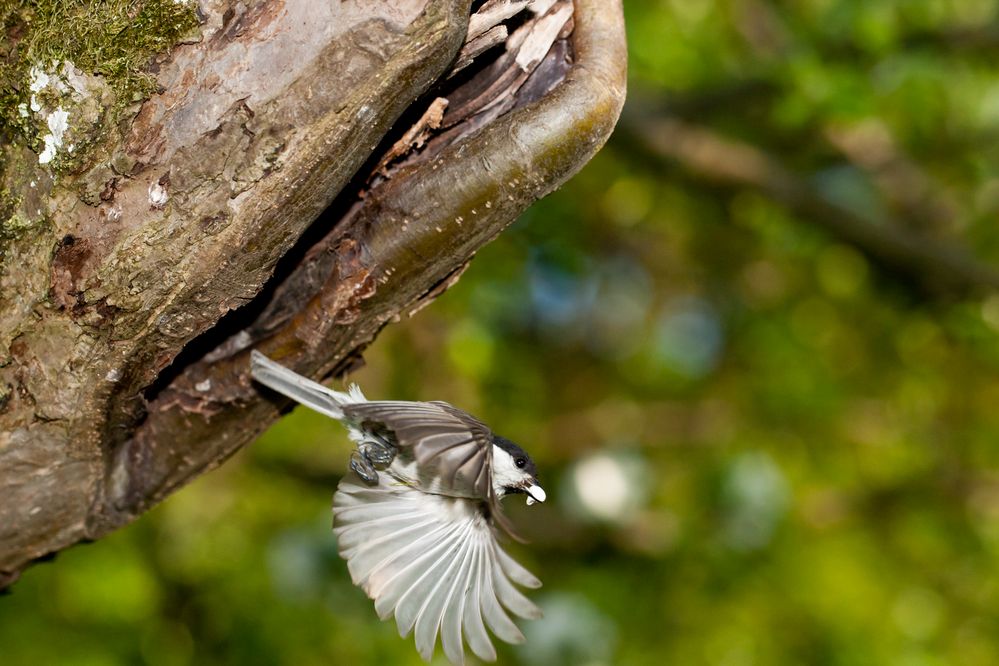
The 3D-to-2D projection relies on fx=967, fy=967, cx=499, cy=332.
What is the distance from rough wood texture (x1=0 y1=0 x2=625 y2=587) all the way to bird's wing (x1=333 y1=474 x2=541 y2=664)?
Answer: 1.31 feet

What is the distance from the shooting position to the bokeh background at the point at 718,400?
3719 millimetres

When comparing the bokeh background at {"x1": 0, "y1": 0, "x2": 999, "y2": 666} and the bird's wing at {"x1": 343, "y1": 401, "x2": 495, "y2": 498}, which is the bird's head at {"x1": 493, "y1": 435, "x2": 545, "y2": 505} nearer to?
the bird's wing at {"x1": 343, "y1": 401, "x2": 495, "y2": 498}

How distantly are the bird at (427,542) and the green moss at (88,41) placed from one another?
2.46ft

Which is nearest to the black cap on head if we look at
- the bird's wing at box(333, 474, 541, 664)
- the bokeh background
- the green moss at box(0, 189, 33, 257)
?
the bird's wing at box(333, 474, 541, 664)

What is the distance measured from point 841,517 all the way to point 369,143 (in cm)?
408

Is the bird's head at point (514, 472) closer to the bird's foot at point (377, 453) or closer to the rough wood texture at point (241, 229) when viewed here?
the bird's foot at point (377, 453)

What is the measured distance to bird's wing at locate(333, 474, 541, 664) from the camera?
2.21 m

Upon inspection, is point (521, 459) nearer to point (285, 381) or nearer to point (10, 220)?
point (285, 381)

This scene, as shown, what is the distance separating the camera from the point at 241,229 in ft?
5.17

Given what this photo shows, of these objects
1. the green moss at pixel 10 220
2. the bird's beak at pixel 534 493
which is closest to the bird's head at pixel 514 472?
the bird's beak at pixel 534 493

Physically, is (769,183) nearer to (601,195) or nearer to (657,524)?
(601,195)

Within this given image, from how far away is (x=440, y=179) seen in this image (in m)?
1.70

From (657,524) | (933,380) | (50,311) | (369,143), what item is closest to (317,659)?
(657,524)

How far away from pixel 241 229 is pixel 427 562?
3.60ft
